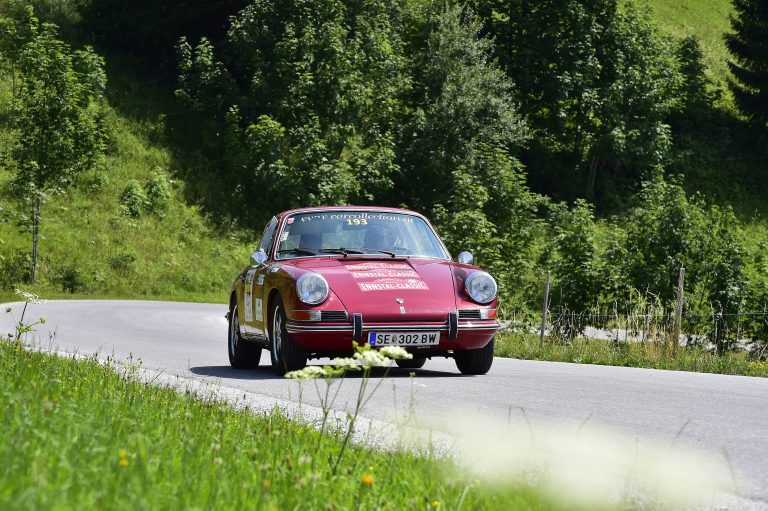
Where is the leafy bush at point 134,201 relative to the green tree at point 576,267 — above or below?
above

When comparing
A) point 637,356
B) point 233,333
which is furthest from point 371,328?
point 637,356

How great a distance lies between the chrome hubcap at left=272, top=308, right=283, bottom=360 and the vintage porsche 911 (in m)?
0.01

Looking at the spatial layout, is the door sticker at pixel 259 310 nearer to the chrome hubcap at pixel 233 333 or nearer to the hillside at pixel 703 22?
the chrome hubcap at pixel 233 333

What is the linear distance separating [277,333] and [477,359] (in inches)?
76.4

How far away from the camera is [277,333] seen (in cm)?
1076

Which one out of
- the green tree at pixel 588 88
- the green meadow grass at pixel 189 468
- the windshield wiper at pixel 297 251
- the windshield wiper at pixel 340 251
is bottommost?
the green meadow grass at pixel 189 468

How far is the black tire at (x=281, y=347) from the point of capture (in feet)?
34.0

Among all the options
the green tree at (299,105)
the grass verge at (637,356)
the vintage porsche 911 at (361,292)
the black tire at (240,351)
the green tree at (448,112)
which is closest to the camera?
the vintage porsche 911 at (361,292)

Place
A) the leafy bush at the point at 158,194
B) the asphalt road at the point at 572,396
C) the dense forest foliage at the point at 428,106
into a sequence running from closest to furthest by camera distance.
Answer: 1. the asphalt road at the point at 572,396
2. the leafy bush at the point at 158,194
3. the dense forest foliage at the point at 428,106

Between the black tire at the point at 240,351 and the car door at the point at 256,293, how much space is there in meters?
0.30

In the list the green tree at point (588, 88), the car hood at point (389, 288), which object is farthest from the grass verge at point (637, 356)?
the green tree at point (588, 88)

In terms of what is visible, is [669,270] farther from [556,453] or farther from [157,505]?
[157,505]

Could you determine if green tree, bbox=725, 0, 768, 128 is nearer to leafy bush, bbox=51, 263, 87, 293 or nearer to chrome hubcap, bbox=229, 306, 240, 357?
leafy bush, bbox=51, 263, 87, 293

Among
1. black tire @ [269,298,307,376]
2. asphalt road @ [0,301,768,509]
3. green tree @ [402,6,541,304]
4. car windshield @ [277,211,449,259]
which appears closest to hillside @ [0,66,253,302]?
green tree @ [402,6,541,304]
